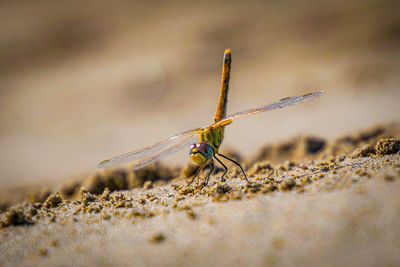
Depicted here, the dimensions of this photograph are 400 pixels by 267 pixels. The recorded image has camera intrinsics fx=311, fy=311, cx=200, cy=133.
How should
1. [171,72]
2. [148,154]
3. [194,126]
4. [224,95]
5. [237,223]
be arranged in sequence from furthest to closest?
1. [171,72]
2. [194,126]
3. [224,95]
4. [148,154]
5. [237,223]

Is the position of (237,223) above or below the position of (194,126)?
above

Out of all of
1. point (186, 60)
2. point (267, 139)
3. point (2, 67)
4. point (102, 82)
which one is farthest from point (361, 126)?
point (2, 67)

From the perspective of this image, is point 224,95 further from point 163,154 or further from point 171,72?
point 171,72

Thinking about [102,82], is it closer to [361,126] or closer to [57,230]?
[361,126]

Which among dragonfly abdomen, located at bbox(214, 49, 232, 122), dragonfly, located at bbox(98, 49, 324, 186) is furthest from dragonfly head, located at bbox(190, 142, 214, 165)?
dragonfly abdomen, located at bbox(214, 49, 232, 122)

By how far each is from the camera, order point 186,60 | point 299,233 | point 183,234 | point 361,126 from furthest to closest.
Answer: point 186,60 → point 361,126 → point 183,234 → point 299,233

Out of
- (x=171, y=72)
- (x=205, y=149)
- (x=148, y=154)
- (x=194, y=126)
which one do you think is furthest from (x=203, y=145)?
(x=171, y=72)
